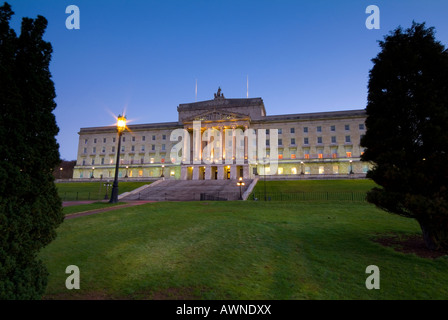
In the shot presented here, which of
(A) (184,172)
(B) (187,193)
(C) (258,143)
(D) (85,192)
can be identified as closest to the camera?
(B) (187,193)

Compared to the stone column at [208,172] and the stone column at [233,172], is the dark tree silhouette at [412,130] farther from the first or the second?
the stone column at [208,172]

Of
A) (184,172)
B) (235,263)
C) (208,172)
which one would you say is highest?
(208,172)

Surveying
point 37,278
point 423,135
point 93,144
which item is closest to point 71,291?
point 37,278

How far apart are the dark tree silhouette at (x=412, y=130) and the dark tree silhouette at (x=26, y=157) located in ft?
33.2

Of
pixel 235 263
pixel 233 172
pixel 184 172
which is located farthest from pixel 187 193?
pixel 235 263

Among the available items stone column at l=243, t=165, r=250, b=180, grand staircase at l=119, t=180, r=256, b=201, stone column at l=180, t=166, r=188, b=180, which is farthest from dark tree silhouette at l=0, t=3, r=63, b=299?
stone column at l=180, t=166, r=188, b=180

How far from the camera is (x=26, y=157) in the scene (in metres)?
4.73

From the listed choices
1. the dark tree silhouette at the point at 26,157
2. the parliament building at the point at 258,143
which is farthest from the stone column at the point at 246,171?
the dark tree silhouette at the point at 26,157

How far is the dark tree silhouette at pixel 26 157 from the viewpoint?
4.28m

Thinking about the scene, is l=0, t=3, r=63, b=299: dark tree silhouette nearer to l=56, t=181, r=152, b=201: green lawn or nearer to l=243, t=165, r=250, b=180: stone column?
l=56, t=181, r=152, b=201: green lawn

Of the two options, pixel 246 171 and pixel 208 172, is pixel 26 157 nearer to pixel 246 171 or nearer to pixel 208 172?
pixel 246 171

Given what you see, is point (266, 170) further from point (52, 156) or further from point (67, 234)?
point (52, 156)

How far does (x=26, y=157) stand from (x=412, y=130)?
38.4ft

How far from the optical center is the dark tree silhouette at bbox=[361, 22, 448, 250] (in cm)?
780
